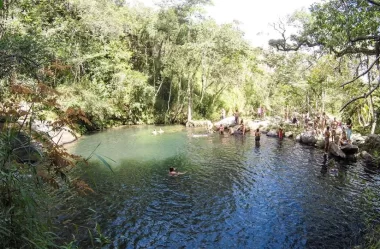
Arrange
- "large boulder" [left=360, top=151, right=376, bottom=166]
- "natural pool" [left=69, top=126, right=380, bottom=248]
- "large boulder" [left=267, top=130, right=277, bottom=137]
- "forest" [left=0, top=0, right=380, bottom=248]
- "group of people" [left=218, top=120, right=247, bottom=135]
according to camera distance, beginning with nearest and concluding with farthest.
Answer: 1. "natural pool" [left=69, top=126, right=380, bottom=248]
2. "large boulder" [left=360, top=151, right=376, bottom=166]
3. "forest" [left=0, top=0, right=380, bottom=248]
4. "large boulder" [left=267, top=130, right=277, bottom=137]
5. "group of people" [left=218, top=120, right=247, bottom=135]

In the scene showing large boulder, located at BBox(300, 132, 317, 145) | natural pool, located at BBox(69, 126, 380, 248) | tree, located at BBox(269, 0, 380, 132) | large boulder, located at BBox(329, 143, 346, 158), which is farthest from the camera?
large boulder, located at BBox(300, 132, 317, 145)

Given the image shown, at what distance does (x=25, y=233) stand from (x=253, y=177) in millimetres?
12766

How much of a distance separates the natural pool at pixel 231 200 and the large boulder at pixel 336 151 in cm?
89

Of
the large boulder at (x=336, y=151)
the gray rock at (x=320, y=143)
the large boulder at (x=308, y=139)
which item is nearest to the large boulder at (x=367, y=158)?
the large boulder at (x=336, y=151)

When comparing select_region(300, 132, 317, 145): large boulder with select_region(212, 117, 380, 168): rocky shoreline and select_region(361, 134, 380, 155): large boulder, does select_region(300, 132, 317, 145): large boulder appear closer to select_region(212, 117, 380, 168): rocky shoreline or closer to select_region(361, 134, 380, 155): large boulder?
select_region(212, 117, 380, 168): rocky shoreline

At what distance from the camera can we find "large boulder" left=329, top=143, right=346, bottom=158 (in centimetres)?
1923

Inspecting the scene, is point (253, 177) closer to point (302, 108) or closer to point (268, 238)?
point (268, 238)

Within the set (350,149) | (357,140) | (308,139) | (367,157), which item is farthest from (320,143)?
(367,157)

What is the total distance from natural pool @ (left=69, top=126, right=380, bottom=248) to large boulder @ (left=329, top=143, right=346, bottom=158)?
889 mm

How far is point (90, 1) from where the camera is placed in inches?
1145

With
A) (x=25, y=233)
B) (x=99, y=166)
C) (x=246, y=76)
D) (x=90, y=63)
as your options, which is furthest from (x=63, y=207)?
(x=246, y=76)

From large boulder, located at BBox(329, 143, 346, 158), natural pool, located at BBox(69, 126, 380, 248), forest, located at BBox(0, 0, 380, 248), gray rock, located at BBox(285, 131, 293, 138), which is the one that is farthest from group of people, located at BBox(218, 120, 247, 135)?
large boulder, located at BBox(329, 143, 346, 158)

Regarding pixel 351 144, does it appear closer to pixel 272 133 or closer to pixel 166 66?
pixel 272 133

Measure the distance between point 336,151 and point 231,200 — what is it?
36.6 feet
